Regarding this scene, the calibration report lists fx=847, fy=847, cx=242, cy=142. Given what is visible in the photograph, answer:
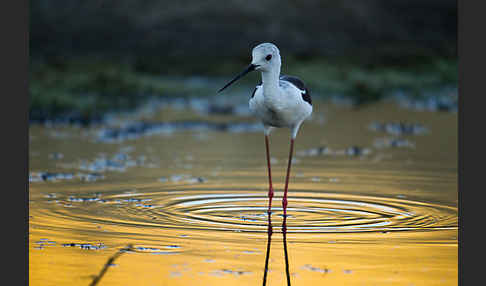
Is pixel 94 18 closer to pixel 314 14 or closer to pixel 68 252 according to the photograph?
pixel 314 14

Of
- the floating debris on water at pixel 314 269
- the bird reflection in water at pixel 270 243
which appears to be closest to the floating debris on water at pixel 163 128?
the bird reflection in water at pixel 270 243

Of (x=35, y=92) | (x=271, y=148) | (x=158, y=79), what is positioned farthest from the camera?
(x=158, y=79)

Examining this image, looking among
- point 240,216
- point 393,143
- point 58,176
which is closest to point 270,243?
point 240,216

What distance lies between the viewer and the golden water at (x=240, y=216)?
6.44 meters

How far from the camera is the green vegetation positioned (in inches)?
798

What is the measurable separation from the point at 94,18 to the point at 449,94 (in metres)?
26.5

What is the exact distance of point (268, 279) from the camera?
6.22 meters

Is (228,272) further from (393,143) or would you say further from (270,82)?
(393,143)

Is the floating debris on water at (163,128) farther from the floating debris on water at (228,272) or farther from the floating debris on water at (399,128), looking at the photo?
the floating debris on water at (228,272)

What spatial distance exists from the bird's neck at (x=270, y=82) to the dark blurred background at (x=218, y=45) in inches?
414

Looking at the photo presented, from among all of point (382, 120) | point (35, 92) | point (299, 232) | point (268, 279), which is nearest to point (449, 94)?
point (382, 120)

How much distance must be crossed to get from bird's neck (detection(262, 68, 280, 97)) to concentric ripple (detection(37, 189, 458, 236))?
4.17 feet

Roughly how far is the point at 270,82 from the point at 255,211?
1401 millimetres

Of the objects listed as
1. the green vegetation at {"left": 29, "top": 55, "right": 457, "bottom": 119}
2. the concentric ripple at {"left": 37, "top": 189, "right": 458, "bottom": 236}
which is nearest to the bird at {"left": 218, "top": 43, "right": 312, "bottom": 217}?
the concentric ripple at {"left": 37, "top": 189, "right": 458, "bottom": 236}
